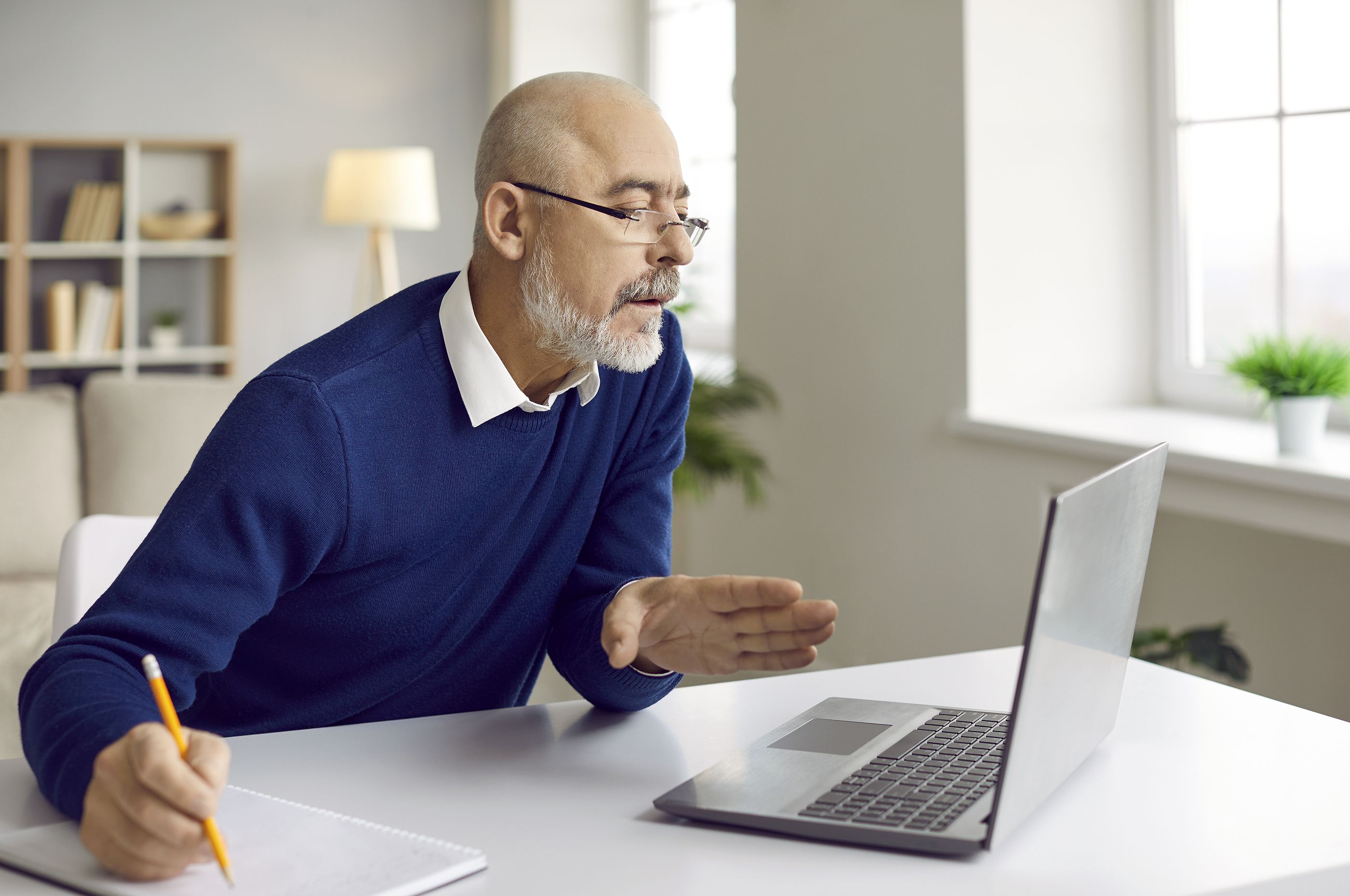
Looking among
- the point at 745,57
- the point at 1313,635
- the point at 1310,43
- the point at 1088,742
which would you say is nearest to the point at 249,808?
the point at 1088,742

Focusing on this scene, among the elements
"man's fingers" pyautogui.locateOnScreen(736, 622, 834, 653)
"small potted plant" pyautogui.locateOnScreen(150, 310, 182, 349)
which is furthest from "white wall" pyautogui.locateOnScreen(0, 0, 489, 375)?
"man's fingers" pyautogui.locateOnScreen(736, 622, 834, 653)

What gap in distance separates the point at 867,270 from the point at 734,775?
2.28 m

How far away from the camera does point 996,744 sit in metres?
1.06

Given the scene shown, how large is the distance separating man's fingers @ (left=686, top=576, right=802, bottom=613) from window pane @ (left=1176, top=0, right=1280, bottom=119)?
6.67 ft

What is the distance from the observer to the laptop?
824mm

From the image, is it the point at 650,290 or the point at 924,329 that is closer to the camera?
the point at 650,290

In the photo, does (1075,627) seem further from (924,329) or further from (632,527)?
(924,329)

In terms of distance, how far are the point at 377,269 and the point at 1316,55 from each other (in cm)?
398

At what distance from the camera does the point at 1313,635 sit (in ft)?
7.75

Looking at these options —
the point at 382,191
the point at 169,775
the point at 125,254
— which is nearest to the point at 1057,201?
the point at 169,775

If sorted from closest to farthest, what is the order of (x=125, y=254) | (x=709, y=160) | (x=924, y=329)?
(x=924, y=329) → (x=709, y=160) → (x=125, y=254)

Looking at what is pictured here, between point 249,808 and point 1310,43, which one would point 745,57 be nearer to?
point 1310,43

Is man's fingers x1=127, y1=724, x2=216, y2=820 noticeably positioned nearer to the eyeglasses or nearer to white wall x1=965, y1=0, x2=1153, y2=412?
the eyeglasses

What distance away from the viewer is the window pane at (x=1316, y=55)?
7.97 feet
